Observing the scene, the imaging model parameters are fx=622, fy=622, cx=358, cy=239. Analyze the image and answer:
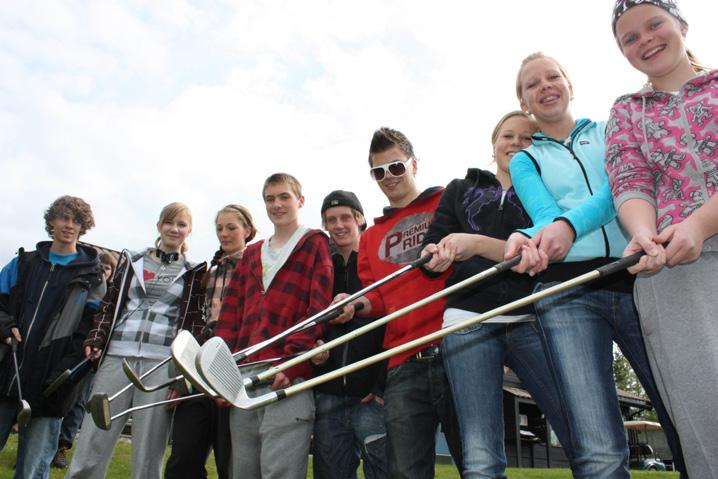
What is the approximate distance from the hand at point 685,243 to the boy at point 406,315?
163cm

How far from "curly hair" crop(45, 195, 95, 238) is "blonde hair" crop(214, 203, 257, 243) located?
1.47 meters

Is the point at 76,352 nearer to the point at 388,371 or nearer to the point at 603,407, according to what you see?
the point at 388,371

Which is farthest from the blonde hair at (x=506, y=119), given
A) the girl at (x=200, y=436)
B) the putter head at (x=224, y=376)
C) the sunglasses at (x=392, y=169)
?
the girl at (x=200, y=436)

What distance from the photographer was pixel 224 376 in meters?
2.51

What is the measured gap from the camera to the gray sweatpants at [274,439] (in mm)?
3926

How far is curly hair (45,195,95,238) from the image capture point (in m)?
6.16

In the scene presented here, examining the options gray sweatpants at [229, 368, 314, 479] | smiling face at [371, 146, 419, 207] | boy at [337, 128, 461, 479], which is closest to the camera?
boy at [337, 128, 461, 479]

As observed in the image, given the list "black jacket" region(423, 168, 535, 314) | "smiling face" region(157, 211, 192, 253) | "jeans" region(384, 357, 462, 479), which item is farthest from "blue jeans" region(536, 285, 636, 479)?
"smiling face" region(157, 211, 192, 253)

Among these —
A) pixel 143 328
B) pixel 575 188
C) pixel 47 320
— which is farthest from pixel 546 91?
pixel 47 320

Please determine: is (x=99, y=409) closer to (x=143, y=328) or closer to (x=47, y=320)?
(x=143, y=328)

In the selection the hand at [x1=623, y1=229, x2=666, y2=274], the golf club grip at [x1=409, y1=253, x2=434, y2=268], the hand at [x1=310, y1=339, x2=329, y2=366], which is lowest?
the hand at [x1=310, y1=339, x2=329, y2=366]

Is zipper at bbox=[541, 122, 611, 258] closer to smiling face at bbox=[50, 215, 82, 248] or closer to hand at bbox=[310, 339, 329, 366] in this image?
hand at bbox=[310, 339, 329, 366]

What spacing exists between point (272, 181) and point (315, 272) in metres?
0.96

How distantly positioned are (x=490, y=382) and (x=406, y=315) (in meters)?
1.01
